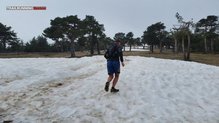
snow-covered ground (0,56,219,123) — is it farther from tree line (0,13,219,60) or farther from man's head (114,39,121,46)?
tree line (0,13,219,60)

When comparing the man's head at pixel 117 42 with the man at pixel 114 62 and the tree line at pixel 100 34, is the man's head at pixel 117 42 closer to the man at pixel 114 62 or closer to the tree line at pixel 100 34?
the man at pixel 114 62

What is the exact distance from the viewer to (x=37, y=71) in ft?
59.4

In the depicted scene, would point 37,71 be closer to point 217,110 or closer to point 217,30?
point 217,110

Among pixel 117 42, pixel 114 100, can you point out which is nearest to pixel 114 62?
pixel 117 42

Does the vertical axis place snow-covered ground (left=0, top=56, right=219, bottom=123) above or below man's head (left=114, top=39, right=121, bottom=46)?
below

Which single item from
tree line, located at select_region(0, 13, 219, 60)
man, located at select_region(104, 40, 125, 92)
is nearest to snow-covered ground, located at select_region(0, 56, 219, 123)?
man, located at select_region(104, 40, 125, 92)

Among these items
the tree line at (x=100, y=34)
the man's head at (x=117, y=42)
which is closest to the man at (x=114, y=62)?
the man's head at (x=117, y=42)

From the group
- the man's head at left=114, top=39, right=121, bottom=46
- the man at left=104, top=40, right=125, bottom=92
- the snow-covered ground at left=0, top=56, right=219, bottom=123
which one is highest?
the man's head at left=114, top=39, right=121, bottom=46

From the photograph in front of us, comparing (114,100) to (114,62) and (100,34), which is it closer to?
(114,62)

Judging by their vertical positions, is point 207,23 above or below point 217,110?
above

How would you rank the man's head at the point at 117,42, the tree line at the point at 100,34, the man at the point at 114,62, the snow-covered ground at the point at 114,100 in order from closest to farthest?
the snow-covered ground at the point at 114,100
the man at the point at 114,62
the man's head at the point at 117,42
the tree line at the point at 100,34

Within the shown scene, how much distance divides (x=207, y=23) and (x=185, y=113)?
79.0 m

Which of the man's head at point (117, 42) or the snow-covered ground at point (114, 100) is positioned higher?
the man's head at point (117, 42)

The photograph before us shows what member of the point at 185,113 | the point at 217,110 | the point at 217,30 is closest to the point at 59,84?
the point at 185,113
